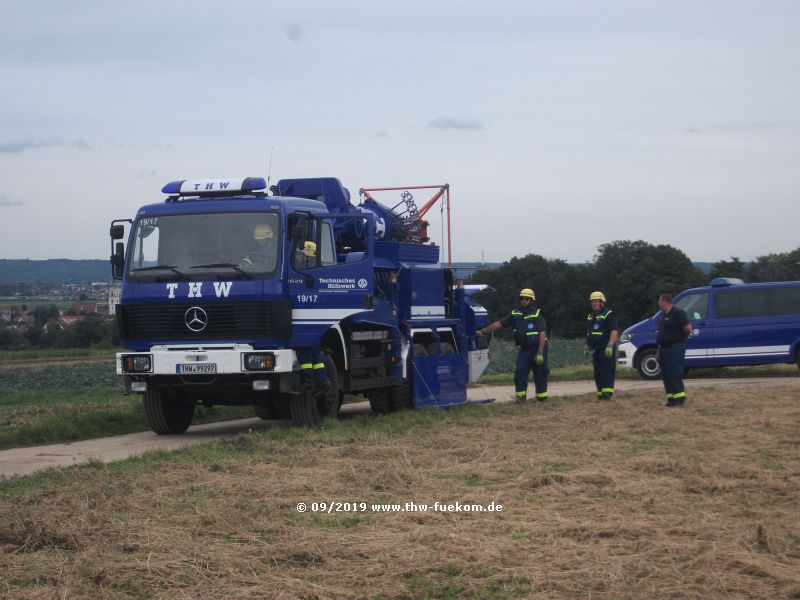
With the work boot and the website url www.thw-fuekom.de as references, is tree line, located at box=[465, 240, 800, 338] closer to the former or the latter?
the work boot

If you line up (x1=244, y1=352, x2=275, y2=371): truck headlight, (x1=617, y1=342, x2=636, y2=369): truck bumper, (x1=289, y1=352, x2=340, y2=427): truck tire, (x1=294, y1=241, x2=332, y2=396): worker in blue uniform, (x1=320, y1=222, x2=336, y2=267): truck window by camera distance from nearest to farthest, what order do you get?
(x1=244, y1=352, x2=275, y2=371): truck headlight → (x1=294, y1=241, x2=332, y2=396): worker in blue uniform → (x1=289, y1=352, x2=340, y2=427): truck tire → (x1=320, y1=222, x2=336, y2=267): truck window → (x1=617, y1=342, x2=636, y2=369): truck bumper

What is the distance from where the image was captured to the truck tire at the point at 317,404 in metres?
14.5

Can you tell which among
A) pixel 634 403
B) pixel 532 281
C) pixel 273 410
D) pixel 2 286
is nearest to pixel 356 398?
pixel 273 410

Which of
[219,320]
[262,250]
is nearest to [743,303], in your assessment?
[262,250]

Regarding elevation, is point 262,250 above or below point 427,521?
above

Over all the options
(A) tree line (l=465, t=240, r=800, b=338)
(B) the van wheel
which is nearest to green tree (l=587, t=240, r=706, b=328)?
(A) tree line (l=465, t=240, r=800, b=338)

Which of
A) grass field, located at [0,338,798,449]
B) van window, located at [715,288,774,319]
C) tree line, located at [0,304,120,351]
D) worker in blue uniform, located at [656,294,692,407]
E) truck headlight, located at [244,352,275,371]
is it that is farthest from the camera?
tree line, located at [0,304,120,351]

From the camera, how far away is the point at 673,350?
16844mm

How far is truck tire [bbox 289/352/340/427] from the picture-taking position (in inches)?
571

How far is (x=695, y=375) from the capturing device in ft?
83.3

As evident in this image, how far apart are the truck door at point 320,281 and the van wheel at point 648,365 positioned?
10.9 m

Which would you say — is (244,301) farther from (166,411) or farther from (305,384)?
(166,411)

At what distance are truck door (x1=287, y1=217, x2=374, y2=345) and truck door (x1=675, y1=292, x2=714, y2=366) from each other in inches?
416

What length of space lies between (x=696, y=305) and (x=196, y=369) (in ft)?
44.6
